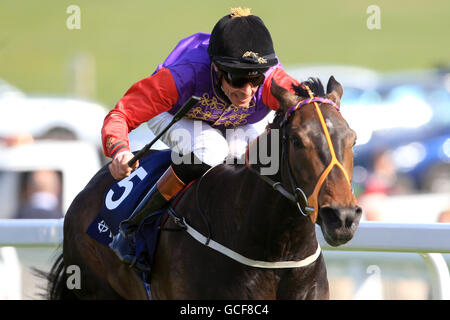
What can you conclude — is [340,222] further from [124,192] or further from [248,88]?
[124,192]

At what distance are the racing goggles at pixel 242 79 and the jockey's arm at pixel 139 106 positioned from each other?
30 centimetres

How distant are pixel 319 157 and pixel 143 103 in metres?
1.08

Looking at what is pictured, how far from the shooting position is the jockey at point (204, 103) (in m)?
3.73

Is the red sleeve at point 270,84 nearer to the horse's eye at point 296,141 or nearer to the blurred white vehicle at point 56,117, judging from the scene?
the horse's eye at point 296,141

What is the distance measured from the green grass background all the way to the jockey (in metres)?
25.2

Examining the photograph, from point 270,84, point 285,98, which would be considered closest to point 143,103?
point 270,84

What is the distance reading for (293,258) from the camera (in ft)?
11.4

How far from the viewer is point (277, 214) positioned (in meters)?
3.45

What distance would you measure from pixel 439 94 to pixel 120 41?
2432 centimetres

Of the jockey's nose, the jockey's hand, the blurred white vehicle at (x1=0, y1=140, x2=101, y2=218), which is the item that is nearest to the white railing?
the jockey's nose

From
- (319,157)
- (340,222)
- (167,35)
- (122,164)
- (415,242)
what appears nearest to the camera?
(340,222)

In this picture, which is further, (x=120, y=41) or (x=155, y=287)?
(x=120, y=41)
